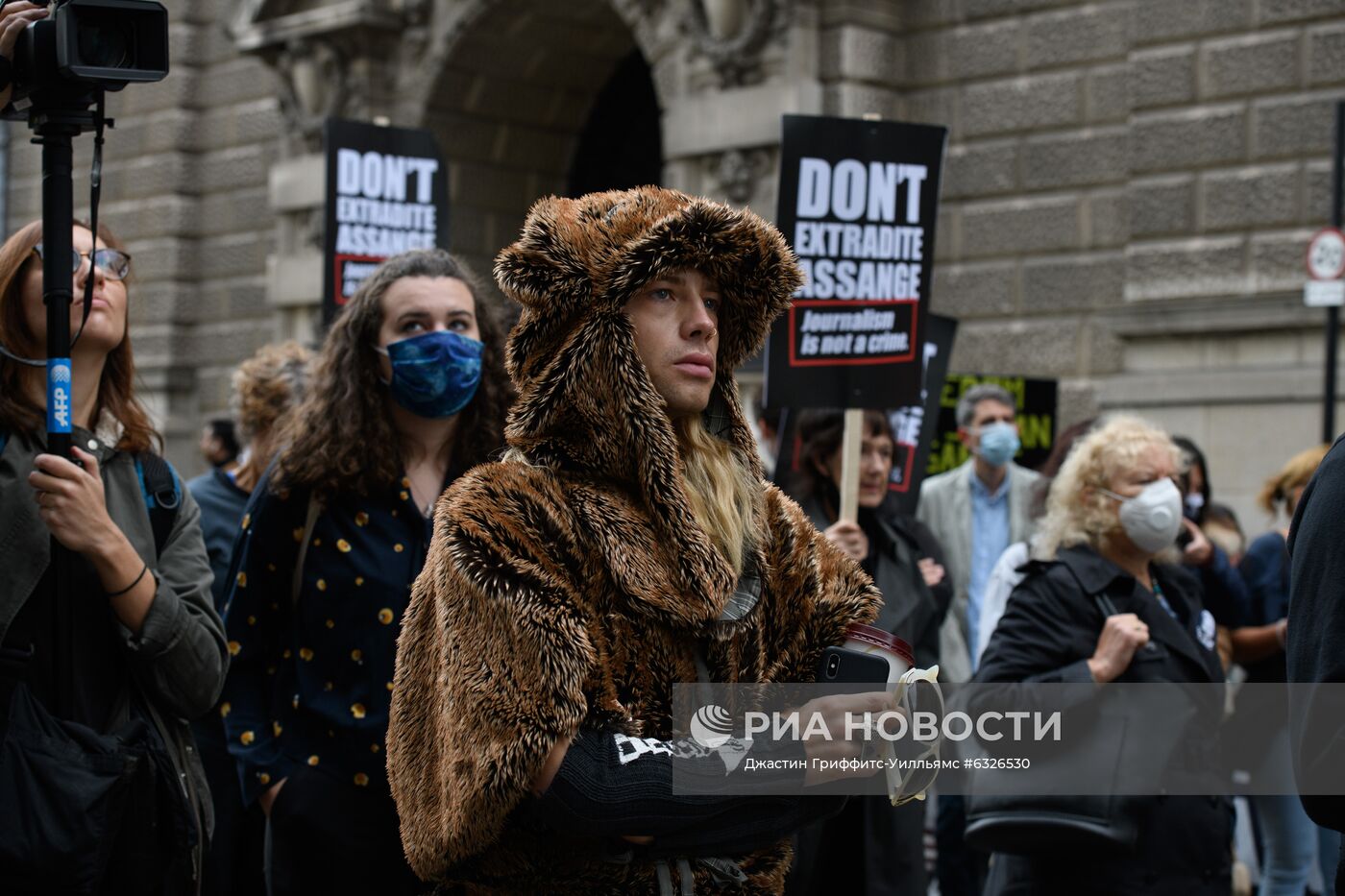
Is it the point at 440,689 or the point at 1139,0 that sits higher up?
the point at 1139,0

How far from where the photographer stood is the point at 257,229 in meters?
16.0

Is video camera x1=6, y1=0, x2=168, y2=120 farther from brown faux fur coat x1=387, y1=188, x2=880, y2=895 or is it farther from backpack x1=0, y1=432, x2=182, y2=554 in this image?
brown faux fur coat x1=387, y1=188, x2=880, y2=895

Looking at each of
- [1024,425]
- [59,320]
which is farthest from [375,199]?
[59,320]

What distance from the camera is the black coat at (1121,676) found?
174 inches

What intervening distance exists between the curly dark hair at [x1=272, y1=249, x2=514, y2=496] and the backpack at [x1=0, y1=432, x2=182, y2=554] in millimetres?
324

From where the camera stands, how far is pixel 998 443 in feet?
25.0

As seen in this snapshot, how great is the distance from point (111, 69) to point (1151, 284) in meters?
7.70

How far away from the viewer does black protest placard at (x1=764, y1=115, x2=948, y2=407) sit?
568 cm

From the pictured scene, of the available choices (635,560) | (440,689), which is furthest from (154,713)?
(635,560)

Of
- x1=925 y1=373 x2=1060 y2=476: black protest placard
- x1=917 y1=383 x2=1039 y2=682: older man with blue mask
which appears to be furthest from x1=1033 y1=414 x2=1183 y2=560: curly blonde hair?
x1=925 y1=373 x2=1060 y2=476: black protest placard

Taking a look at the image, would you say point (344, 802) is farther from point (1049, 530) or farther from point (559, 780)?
point (1049, 530)

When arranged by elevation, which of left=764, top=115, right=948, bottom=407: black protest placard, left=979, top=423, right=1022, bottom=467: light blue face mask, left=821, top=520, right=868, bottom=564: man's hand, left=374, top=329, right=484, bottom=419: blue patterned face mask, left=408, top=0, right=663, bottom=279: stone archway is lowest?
left=821, top=520, right=868, bottom=564: man's hand

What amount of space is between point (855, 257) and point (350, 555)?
8.16ft

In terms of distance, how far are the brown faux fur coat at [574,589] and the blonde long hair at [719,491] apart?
0.04 m
